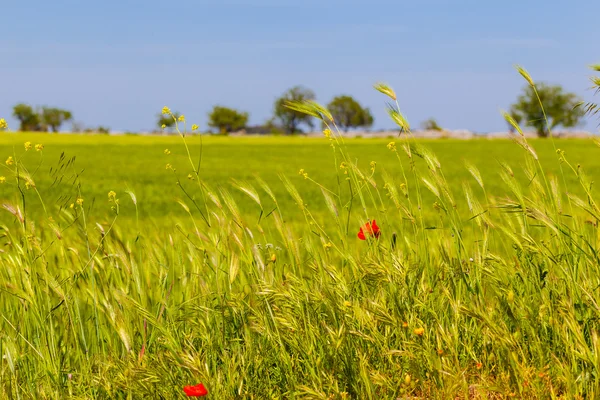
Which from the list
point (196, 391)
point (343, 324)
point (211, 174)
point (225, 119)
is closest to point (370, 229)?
point (343, 324)

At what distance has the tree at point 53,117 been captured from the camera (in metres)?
94.6

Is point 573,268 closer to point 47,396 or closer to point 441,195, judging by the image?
point 441,195

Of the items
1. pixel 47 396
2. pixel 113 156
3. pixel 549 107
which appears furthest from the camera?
pixel 549 107

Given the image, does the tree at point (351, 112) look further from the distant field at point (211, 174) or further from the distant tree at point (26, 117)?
the distant field at point (211, 174)

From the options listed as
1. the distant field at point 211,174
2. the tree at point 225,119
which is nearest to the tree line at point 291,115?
the tree at point 225,119

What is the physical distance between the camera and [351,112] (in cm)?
9950

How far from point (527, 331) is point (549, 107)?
82909mm

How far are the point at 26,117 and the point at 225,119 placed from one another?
29169mm

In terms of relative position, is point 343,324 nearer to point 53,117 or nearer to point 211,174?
point 211,174

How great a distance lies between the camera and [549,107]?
7906 cm

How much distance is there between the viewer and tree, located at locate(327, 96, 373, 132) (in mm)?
99062

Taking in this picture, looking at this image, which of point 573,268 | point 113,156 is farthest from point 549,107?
point 573,268

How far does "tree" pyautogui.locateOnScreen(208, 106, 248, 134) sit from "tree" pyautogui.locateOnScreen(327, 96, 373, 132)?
15385 mm

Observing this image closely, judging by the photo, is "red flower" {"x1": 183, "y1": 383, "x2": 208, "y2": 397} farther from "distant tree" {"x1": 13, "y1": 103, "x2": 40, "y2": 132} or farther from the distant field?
"distant tree" {"x1": 13, "y1": 103, "x2": 40, "y2": 132}
